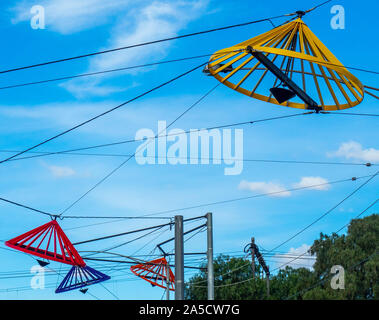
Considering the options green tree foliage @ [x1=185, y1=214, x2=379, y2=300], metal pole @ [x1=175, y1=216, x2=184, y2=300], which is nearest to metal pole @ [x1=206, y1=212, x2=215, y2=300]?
metal pole @ [x1=175, y1=216, x2=184, y2=300]

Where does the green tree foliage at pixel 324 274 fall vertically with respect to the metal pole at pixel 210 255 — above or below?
above

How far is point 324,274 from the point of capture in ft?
213

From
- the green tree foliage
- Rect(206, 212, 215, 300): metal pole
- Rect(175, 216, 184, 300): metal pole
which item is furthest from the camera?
the green tree foliage

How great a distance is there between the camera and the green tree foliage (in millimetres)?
60469

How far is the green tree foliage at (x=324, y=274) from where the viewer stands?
6047 cm

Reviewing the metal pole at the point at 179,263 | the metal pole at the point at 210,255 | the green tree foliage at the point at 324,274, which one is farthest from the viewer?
the green tree foliage at the point at 324,274

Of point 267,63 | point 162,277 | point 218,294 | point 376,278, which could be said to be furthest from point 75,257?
point 218,294

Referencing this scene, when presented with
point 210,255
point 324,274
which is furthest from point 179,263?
point 324,274

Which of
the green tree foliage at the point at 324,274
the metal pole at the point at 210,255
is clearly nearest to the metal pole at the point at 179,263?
the metal pole at the point at 210,255

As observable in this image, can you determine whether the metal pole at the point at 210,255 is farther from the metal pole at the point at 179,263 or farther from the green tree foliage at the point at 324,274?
the green tree foliage at the point at 324,274

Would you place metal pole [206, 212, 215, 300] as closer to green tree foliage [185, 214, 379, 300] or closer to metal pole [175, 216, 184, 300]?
metal pole [175, 216, 184, 300]

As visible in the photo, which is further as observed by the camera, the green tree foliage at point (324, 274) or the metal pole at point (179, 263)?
the green tree foliage at point (324, 274)
